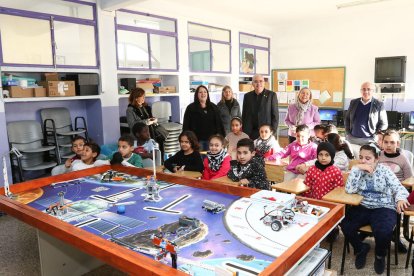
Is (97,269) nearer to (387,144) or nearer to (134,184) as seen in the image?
(134,184)

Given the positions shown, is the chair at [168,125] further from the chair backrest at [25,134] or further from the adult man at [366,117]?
the adult man at [366,117]

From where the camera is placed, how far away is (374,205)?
2783mm

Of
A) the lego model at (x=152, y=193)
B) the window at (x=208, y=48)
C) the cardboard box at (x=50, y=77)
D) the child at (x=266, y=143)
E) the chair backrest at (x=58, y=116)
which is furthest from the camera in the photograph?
the window at (x=208, y=48)

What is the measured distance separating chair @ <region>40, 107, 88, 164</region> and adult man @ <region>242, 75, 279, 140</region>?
2.51 meters

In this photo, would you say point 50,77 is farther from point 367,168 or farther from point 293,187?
point 367,168

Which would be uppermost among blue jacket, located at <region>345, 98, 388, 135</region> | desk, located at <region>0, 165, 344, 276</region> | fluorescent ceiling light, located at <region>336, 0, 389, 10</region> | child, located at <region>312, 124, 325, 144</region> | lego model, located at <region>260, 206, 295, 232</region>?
fluorescent ceiling light, located at <region>336, 0, 389, 10</region>

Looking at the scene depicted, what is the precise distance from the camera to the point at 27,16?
4.57m

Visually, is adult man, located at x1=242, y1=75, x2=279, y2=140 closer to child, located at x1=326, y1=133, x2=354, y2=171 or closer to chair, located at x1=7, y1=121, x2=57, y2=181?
child, located at x1=326, y1=133, x2=354, y2=171

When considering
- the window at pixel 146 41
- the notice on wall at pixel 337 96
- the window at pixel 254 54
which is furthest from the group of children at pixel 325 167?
the window at pixel 254 54

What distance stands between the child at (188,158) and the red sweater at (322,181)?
1153 millimetres

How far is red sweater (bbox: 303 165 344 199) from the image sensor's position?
312 cm

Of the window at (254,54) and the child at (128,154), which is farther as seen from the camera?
the window at (254,54)

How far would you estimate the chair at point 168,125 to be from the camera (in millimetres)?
6066

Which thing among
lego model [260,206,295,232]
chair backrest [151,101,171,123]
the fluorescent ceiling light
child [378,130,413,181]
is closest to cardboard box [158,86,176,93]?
chair backrest [151,101,171,123]
